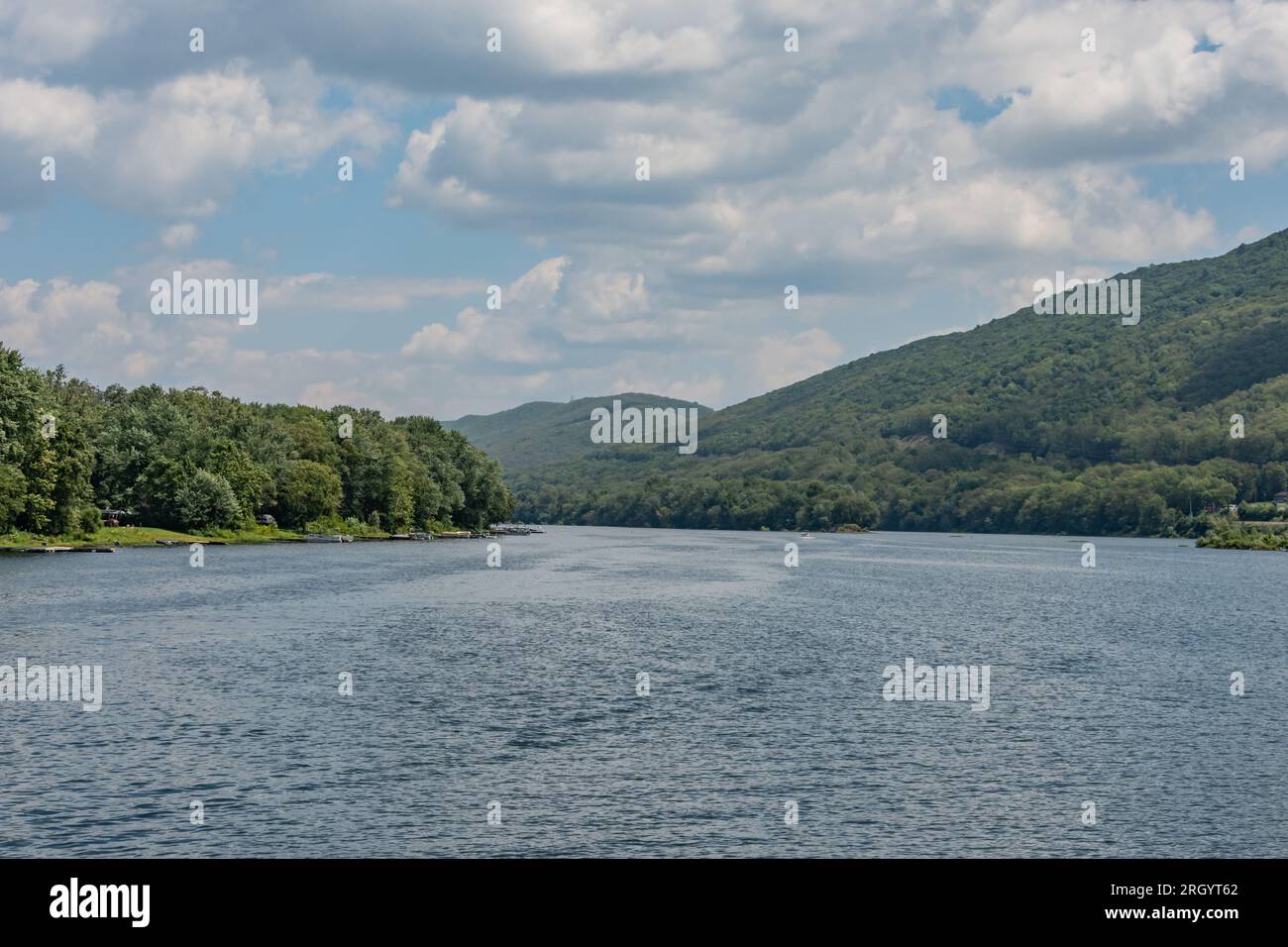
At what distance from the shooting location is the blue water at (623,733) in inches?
1407

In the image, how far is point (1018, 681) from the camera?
67438 mm

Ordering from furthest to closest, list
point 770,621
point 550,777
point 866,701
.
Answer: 1. point 770,621
2. point 866,701
3. point 550,777

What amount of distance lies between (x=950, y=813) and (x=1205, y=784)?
1092cm

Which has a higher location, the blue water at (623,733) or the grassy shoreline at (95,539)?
the grassy shoreline at (95,539)

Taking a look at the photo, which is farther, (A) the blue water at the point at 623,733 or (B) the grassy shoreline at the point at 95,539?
(B) the grassy shoreline at the point at 95,539

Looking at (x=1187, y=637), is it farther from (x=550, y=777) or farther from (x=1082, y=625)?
(x=550, y=777)

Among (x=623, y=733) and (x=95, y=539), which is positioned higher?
(x=95, y=539)

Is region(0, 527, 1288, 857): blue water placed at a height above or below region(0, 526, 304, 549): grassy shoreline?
below

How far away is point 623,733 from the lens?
4984cm

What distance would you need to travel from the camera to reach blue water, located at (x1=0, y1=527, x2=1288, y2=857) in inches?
1407

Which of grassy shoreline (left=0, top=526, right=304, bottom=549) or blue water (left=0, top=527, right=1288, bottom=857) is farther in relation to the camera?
grassy shoreline (left=0, top=526, right=304, bottom=549)

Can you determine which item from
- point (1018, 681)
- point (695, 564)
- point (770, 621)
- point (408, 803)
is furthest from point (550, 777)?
point (695, 564)
